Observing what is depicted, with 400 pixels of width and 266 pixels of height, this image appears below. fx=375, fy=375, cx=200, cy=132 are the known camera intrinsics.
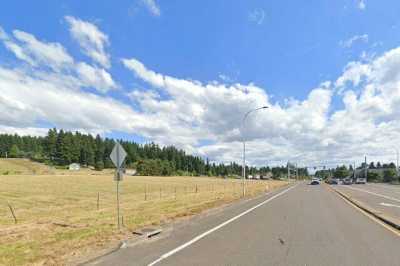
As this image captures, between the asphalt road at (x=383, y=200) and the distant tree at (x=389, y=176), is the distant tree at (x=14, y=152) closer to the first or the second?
the distant tree at (x=389, y=176)

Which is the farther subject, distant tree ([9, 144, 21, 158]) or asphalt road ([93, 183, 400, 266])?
distant tree ([9, 144, 21, 158])

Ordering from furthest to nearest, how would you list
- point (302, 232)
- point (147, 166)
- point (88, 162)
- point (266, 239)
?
point (88, 162), point (147, 166), point (302, 232), point (266, 239)

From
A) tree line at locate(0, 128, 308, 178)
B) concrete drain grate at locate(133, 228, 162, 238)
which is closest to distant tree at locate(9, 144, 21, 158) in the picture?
tree line at locate(0, 128, 308, 178)

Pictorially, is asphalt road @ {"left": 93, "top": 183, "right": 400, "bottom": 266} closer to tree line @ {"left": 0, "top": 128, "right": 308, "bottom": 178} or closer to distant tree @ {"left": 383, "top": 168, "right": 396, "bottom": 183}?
distant tree @ {"left": 383, "top": 168, "right": 396, "bottom": 183}

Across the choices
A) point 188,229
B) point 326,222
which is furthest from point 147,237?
point 326,222

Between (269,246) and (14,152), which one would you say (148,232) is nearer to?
(269,246)

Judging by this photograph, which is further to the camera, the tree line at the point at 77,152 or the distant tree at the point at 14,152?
the distant tree at the point at 14,152

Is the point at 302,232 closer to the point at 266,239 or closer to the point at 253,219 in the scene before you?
the point at 266,239

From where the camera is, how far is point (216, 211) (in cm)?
1934

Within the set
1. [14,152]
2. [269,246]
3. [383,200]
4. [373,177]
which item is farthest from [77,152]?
[269,246]

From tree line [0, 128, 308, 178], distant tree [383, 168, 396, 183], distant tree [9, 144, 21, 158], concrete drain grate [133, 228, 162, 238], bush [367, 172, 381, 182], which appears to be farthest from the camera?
distant tree [9, 144, 21, 158]

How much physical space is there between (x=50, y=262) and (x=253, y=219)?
9696 mm

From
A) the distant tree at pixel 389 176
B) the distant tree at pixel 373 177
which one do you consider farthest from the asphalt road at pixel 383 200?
the distant tree at pixel 373 177

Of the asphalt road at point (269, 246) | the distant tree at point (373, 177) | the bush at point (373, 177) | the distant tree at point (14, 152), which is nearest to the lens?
the asphalt road at point (269, 246)
